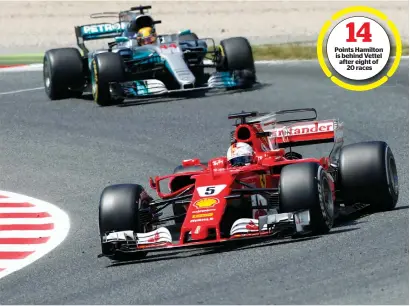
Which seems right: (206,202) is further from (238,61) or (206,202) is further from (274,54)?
(274,54)

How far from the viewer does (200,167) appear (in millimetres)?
12867

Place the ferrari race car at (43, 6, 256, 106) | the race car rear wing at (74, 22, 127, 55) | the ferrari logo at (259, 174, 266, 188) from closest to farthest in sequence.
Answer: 1. the ferrari logo at (259, 174, 266, 188)
2. the ferrari race car at (43, 6, 256, 106)
3. the race car rear wing at (74, 22, 127, 55)

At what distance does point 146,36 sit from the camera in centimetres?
2370

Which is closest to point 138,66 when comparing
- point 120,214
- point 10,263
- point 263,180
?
point 263,180

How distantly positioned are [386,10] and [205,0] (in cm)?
748

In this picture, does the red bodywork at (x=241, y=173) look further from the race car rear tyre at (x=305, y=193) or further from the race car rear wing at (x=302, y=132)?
the race car rear tyre at (x=305, y=193)

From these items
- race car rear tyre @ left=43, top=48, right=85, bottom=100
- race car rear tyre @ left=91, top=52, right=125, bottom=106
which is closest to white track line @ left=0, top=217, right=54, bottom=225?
race car rear tyre @ left=91, top=52, right=125, bottom=106

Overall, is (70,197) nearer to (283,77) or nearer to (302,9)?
(283,77)

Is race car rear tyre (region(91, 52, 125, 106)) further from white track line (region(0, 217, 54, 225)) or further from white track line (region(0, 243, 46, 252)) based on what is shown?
white track line (region(0, 243, 46, 252))

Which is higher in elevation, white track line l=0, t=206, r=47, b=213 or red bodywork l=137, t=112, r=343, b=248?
red bodywork l=137, t=112, r=343, b=248

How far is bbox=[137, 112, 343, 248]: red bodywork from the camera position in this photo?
1102 centimetres

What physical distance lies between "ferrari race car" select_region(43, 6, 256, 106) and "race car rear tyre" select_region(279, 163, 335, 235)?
1117 centimetres

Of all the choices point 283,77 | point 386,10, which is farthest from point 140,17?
point 386,10

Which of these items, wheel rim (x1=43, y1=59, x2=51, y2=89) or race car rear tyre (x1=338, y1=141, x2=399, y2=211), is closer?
race car rear tyre (x1=338, y1=141, x2=399, y2=211)
